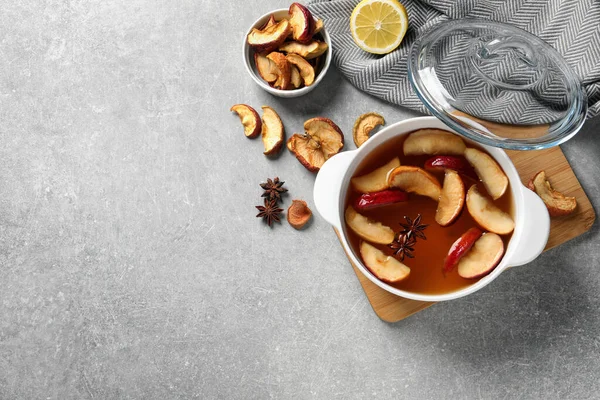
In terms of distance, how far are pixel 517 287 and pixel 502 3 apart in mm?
678

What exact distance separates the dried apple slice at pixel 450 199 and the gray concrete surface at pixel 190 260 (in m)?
0.31

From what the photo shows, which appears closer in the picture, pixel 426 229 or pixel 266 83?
pixel 426 229

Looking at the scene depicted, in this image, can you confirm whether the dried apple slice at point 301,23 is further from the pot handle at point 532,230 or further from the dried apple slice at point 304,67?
the pot handle at point 532,230

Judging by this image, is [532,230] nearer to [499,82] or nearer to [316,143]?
[499,82]

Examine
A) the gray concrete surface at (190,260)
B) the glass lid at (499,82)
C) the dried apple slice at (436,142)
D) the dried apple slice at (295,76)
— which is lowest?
the gray concrete surface at (190,260)

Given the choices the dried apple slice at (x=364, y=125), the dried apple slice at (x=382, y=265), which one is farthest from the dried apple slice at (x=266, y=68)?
the dried apple slice at (x=382, y=265)

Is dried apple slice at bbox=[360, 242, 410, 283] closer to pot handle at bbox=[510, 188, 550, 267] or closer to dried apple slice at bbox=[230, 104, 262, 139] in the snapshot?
pot handle at bbox=[510, 188, 550, 267]

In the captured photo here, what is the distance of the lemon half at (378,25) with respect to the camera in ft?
4.47

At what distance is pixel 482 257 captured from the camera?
1166 millimetres

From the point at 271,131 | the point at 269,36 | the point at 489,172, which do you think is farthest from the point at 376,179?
the point at 269,36

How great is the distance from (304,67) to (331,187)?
0.38 meters

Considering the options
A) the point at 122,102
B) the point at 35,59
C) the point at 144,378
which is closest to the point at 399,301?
the point at 144,378

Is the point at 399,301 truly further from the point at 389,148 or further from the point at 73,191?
the point at 73,191

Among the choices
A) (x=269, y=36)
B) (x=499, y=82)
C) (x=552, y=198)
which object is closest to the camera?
(x=499, y=82)
